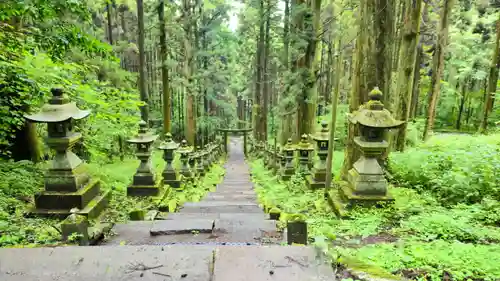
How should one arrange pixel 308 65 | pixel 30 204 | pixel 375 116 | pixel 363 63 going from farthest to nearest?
pixel 308 65 → pixel 363 63 → pixel 30 204 → pixel 375 116

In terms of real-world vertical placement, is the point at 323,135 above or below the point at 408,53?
below

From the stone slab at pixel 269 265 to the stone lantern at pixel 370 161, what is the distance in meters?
2.66

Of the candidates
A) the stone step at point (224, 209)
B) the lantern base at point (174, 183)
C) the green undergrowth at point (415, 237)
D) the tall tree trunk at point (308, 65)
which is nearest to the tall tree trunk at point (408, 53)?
the tall tree trunk at point (308, 65)

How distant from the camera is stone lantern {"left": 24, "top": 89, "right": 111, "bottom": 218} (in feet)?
15.1

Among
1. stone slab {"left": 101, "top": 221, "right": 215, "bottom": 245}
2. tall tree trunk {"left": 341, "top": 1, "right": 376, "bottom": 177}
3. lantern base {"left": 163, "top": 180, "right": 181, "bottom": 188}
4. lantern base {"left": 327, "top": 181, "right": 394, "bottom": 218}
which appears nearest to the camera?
stone slab {"left": 101, "top": 221, "right": 215, "bottom": 245}

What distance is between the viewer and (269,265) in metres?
2.39

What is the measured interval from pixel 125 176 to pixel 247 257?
7602 mm

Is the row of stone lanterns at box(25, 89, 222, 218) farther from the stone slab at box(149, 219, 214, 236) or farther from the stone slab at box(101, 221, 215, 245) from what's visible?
the stone slab at box(149, 219, 214, 236)

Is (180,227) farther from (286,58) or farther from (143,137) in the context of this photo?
(286,58)

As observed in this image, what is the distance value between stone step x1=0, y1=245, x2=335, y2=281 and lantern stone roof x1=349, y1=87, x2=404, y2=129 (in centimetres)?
301

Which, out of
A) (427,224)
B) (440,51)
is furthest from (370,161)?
(440,51)

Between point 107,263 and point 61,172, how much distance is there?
2.92 meters

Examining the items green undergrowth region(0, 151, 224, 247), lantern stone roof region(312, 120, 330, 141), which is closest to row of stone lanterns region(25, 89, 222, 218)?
green undergrowth region(0, 151, 224, 247)

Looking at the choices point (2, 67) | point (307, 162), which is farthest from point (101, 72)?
point (307, 162)
